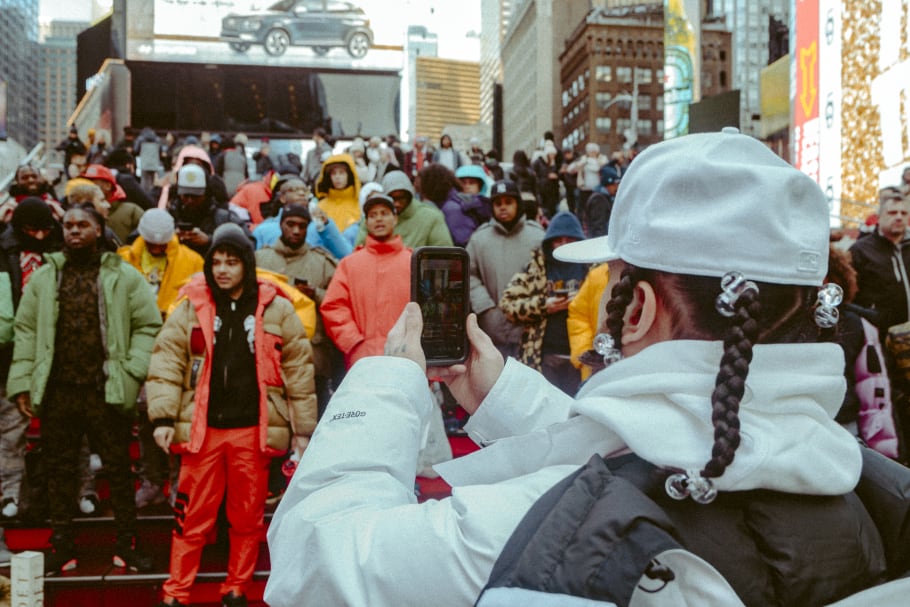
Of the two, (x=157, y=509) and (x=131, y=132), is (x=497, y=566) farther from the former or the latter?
(x=131, y=132)

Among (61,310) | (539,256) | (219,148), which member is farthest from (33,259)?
(219,148)

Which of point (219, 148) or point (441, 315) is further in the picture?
point (219, 148)

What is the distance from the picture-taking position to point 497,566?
107 centimetres

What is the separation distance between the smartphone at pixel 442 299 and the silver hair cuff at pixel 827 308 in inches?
27.0

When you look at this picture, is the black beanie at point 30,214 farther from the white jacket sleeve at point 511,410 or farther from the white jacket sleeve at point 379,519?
the white jacket sleeve at point 379,519

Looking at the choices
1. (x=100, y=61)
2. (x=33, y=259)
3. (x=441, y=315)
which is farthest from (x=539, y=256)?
(x=100, y=61)

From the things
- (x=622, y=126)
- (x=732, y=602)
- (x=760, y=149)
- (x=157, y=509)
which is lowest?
(x=157, y=509)

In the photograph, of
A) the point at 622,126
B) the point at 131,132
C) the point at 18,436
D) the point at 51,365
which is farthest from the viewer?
the point at 622,126

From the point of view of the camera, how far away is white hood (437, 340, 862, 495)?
111 cm

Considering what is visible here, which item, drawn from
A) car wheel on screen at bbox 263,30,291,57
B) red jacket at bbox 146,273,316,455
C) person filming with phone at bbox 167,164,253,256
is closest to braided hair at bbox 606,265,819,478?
red jacket at bbox 146,273,316,455

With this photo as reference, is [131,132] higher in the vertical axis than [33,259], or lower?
higher

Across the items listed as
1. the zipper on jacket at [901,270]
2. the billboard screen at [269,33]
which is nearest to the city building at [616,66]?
the billboard screen at [269,33]

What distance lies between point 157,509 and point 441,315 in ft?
17.0

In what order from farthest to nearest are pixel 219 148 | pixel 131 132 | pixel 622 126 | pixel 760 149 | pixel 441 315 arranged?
pixel 622 126, pixel 131 132, pixel 219 148, pixel 441 315, pixel 760 149
